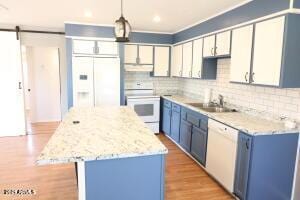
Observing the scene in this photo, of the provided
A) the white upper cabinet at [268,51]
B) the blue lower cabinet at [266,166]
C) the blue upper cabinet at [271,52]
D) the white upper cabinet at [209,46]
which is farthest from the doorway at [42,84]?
the blue lower cabinet at [266,166]

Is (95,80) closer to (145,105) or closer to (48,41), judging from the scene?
(145,105)

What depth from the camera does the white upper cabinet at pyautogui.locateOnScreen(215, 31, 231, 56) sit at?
3112 mm

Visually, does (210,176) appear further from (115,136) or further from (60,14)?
(60,14)

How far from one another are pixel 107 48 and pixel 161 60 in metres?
1.33

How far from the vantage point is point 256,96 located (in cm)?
302

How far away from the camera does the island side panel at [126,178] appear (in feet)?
5.23

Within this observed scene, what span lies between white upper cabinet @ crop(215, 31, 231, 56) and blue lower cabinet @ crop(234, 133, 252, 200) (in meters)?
1.36

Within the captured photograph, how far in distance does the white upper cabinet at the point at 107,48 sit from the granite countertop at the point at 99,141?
84.2 inches

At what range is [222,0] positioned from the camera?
9.32 feet

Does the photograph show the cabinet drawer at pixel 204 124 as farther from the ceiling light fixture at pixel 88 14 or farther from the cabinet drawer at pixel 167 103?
the ceiling light fixture at pixel 88 14

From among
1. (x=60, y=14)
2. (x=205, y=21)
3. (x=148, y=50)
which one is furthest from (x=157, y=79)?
(x=60, y=14)

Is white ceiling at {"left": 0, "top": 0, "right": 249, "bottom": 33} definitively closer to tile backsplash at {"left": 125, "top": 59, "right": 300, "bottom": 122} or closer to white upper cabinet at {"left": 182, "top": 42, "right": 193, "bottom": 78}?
white upper cabinet at {"left": 182, "top": 42, "right": 193, "bottom": 78}

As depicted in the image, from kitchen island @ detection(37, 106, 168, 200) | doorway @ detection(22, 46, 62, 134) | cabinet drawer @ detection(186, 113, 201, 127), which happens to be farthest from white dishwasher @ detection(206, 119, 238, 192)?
doorway @ detection(22, 46, 62, 134)

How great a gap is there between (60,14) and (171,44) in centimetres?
257
